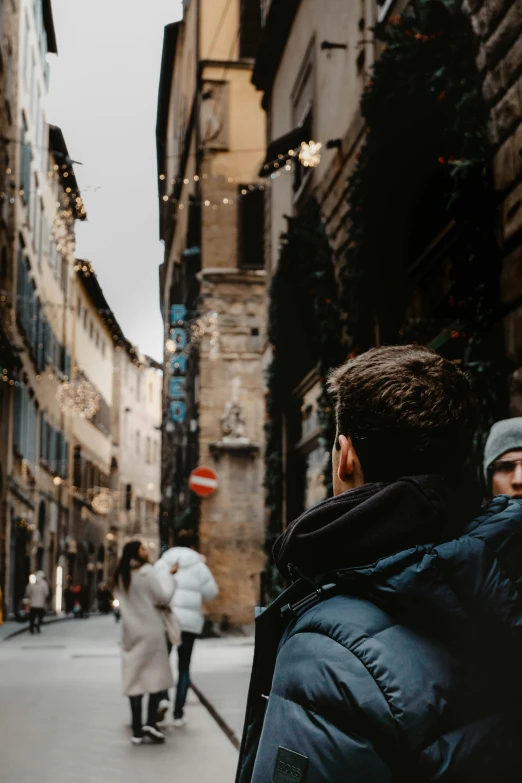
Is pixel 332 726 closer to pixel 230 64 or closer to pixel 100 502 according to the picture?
pixel 230 64

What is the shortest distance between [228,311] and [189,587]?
645 inches

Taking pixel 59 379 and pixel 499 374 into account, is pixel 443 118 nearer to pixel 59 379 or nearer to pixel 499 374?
pixel 499 374

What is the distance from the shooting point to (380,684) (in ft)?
5.27

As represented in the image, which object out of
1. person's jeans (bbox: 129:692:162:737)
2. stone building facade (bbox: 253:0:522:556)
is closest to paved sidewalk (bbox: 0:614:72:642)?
stone building facade (bbox: 253:0:522:556)

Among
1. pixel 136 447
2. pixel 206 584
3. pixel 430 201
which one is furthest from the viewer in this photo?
pixel 136 447

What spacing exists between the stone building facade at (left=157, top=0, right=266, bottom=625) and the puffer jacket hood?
22.1 m

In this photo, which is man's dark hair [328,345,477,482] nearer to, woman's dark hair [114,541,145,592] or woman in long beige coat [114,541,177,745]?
woman in long beige coat [114,541,177,745]

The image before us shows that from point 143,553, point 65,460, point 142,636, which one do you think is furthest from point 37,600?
point 142,636

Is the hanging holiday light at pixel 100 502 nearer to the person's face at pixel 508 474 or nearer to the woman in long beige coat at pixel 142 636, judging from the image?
the woman in long beige coat at pixel 142 636

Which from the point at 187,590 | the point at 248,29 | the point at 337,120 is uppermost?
the point at 248,29

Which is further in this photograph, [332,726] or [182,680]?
[182,680]

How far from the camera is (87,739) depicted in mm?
9031

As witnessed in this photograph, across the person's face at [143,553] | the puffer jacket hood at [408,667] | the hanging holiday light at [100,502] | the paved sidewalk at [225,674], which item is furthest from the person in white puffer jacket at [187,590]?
the hanging holiday light at [100,502]

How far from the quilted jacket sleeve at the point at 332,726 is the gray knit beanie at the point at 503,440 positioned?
13.4 feet
